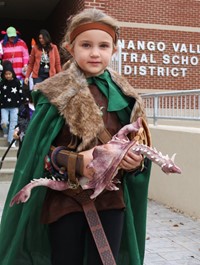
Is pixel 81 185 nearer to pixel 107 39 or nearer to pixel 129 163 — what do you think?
pixel 129 163

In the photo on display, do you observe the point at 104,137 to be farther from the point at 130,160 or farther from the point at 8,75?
the point at 8,75

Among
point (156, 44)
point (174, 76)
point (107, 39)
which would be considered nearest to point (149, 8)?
point (156, 44)

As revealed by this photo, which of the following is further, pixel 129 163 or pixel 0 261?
pixel 0 261

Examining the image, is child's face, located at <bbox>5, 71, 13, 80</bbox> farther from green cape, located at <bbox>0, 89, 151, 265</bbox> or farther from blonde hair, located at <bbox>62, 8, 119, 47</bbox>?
blonde hair, located at <bbox>62, 8, 119, 47</bbox>

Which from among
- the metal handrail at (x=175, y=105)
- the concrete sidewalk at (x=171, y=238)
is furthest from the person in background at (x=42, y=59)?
the concrete sidewalk at (x=171, y=238)

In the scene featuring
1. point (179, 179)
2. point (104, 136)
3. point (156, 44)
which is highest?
point (156, 44)

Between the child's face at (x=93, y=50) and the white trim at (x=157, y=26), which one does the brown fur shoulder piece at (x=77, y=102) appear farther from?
the white trim at (x=157, y=26)

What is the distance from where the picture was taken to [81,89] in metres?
2.20

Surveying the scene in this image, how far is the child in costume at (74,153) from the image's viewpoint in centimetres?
212

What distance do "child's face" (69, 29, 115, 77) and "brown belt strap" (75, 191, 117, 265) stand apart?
0.65 metres

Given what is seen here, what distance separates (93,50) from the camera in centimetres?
217

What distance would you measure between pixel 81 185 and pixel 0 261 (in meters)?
0.66

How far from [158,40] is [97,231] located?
425 inches

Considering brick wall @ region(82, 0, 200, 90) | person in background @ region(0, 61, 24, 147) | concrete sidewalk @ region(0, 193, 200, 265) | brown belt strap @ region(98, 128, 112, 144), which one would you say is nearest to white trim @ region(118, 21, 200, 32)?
brick wall @ region(82, 0, 200, 90)
